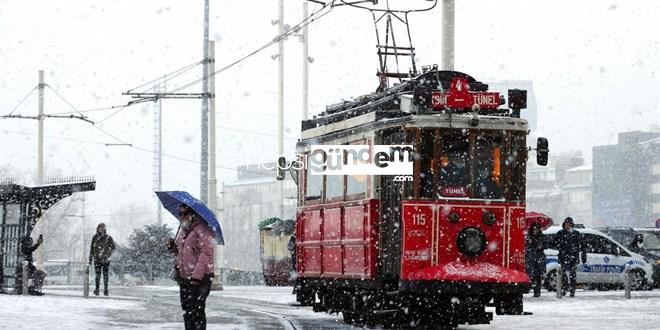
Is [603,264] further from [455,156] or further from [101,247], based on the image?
[455,156]

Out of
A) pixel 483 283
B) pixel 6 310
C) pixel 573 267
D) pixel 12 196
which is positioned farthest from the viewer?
pixel 573 267

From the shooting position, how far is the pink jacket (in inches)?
533

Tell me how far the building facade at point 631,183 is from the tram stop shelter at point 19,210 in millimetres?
125585

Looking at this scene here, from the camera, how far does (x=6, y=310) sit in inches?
811

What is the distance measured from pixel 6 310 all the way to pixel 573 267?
13.9 m

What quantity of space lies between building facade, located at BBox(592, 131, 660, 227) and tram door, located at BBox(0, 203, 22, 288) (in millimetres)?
125668

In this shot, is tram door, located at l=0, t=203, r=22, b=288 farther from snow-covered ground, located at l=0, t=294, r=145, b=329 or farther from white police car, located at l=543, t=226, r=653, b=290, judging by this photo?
white police car, located at l=543, t=226, r=653, b=290

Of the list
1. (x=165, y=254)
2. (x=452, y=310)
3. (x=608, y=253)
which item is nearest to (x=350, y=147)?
(x=452, y=310)

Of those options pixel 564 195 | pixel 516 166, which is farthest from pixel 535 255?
pixel 564 195

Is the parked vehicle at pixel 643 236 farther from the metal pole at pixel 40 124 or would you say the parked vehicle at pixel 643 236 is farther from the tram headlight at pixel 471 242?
the metal pole at pixel 40 124

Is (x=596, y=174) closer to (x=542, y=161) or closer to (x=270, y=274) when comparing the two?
(x=270, y=274)

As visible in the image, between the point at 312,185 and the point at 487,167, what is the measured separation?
13.0 feet

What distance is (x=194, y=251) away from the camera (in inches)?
537

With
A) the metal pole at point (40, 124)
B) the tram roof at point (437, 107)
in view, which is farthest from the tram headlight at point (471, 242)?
the metal pole at point (40, 124)
